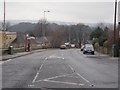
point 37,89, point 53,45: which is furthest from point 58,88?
point 53,45

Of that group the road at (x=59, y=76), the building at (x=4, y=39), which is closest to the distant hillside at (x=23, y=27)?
the building at (x=4, y=39)

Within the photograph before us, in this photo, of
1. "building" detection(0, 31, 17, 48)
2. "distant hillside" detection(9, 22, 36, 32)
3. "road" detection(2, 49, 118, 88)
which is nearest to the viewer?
"road" detection(2, 49, 118, 88)

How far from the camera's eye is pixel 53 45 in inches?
4975

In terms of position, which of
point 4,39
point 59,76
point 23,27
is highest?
point 23,27

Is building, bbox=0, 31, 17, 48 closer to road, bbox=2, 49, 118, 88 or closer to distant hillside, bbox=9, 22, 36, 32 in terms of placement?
road, bbox=2, 49, 118, 88

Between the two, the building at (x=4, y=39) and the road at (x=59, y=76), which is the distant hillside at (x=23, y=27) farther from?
the road at (x=59, y=76)

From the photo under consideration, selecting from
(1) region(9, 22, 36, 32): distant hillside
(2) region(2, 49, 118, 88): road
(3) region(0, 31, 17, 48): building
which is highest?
(1) region(9, 22, 36, 32): distant hillside

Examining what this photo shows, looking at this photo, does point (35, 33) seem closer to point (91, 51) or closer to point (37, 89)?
point (91, 51)

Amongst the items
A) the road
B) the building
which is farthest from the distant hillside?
the road

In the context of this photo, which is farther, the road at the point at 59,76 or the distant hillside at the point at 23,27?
the distant hillside at the point at 23,27

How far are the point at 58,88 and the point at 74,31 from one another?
162089 millimetres

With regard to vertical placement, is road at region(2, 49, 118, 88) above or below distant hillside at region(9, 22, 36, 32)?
below

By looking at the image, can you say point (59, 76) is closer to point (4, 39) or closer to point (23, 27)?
point (4, 39)

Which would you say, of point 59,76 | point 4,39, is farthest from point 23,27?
point 59,76
